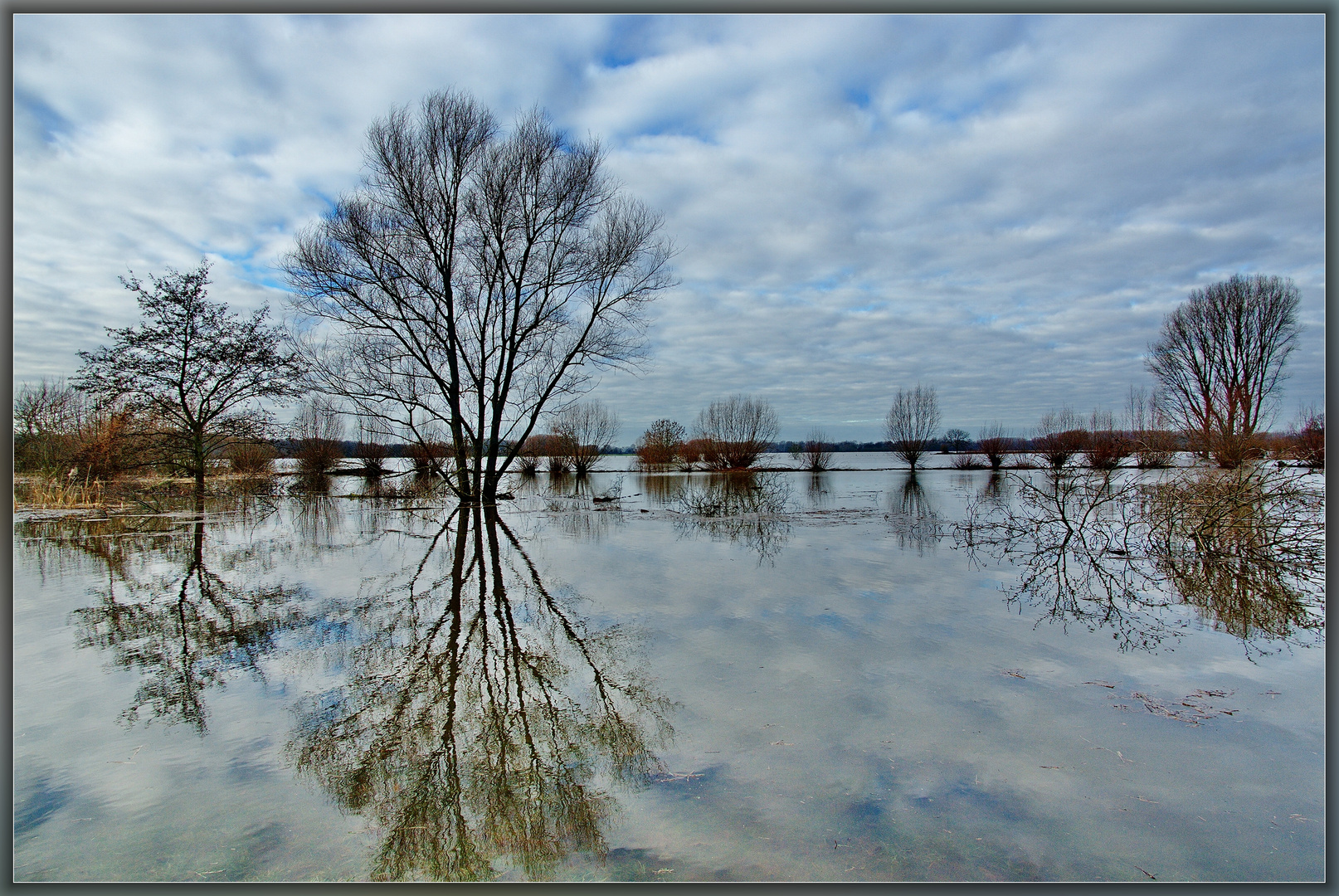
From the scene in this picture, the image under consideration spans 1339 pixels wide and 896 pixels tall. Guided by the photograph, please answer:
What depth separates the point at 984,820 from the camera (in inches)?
99.2

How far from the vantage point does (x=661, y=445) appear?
125 ft

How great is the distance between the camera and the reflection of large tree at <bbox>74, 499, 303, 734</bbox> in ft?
12.9

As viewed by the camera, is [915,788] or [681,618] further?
[681,618]

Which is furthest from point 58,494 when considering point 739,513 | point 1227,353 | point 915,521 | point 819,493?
point 1227,353

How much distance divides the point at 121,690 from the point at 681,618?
151 inches

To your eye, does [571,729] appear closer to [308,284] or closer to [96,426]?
[308,284]

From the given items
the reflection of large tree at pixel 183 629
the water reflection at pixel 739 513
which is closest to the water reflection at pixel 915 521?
the water reflection at pixel 739 513

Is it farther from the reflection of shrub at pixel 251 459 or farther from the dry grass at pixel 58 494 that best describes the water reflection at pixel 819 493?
the reflection of shrub at pixel 251 459

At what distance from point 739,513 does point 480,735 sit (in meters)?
11.5

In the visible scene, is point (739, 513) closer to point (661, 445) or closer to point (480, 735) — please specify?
point (480, 735)

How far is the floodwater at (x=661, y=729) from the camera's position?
2389 millimetres

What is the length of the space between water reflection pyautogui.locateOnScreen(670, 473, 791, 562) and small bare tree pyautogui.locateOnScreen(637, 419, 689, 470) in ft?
43.7

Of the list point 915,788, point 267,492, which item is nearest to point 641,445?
point 267,492

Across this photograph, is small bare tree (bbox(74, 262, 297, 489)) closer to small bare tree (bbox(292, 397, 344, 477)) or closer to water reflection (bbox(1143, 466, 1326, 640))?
small bare tree (bbox(292, 397, 344, 477))
